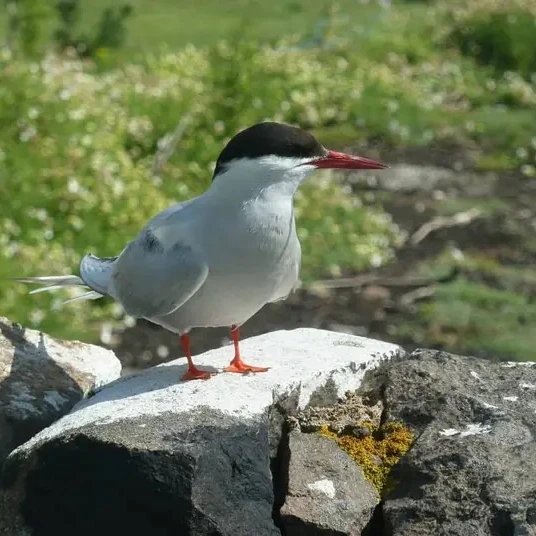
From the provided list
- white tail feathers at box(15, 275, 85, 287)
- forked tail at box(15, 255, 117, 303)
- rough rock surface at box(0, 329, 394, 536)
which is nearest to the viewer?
rough rock surface at box(0, 329, 394, 536)

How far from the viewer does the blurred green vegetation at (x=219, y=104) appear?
28.5 ft

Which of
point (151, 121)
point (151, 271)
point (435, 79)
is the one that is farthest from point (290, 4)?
point (151, 271)

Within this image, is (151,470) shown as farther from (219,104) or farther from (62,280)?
(219,104)

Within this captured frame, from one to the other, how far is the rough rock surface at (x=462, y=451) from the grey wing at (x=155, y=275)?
2.70 feet

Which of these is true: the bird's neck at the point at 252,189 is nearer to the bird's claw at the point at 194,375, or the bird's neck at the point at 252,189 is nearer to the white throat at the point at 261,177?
the white throat at the point at 261,177

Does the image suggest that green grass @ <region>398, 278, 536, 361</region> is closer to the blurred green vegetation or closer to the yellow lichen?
the blurred green vegetation

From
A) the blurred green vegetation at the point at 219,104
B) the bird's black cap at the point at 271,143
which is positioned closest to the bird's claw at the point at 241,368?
the bird's black cap at the point at 271,143

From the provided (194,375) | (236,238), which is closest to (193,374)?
(194,375)

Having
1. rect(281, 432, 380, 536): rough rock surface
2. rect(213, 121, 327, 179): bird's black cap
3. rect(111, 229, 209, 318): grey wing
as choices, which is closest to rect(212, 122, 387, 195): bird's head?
rect(213, 121, 327, 179): bird's black cap

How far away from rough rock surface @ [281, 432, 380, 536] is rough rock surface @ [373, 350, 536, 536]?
0.10m

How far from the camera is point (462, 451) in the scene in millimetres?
3785

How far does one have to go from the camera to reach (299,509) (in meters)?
3.73

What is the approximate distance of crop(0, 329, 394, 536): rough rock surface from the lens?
11.6 ft

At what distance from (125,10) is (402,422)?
36.2 ft
